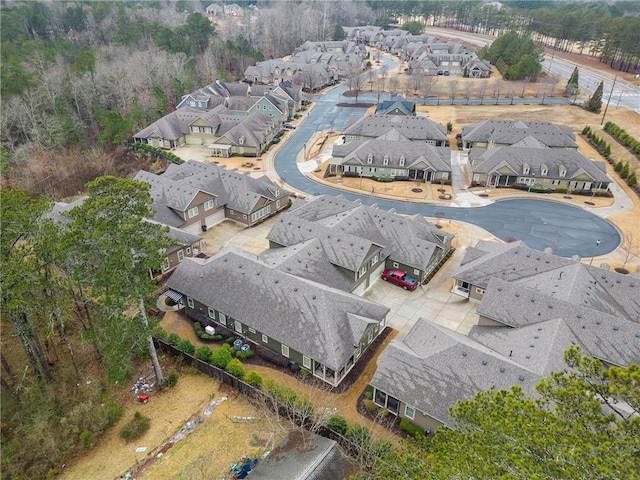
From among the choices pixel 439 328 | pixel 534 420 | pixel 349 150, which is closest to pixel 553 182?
pixel 349 150

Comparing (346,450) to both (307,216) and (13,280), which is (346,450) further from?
(307,216)

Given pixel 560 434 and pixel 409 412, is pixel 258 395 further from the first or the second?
pixel 560 434

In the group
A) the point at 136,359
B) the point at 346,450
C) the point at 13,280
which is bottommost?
the point at 136,359

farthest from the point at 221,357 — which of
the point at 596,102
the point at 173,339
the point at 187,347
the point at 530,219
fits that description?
the point at 596,102

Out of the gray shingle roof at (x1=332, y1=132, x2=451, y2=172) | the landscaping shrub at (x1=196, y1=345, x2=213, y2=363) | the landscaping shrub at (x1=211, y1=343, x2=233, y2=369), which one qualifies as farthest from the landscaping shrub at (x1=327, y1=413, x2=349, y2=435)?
the gray shingle roof at (x1=332, y1=132, x2=451, y2=172)

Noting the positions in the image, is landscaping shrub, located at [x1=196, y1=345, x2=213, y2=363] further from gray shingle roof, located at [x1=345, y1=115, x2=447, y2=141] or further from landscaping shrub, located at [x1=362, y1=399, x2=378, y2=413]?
gray shingle roof, located at [x1=345, y1=115, x2=447, y2=141]

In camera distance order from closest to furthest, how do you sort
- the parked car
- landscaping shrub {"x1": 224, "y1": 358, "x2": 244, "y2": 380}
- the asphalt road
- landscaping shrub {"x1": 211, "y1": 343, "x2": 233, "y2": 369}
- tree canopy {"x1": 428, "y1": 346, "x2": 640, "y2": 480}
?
tree canopy {"x1": 428, "y1": 346, "x2": 640, "y2": 480}
landscaping shrub {"x1": 224, "y1": 358, "x2": 244, "y2": 380}
landscaping shrub {"x1": 211, "y1": 343, "x2": 233, "y2": 369}
the parked car
the asphalt road
